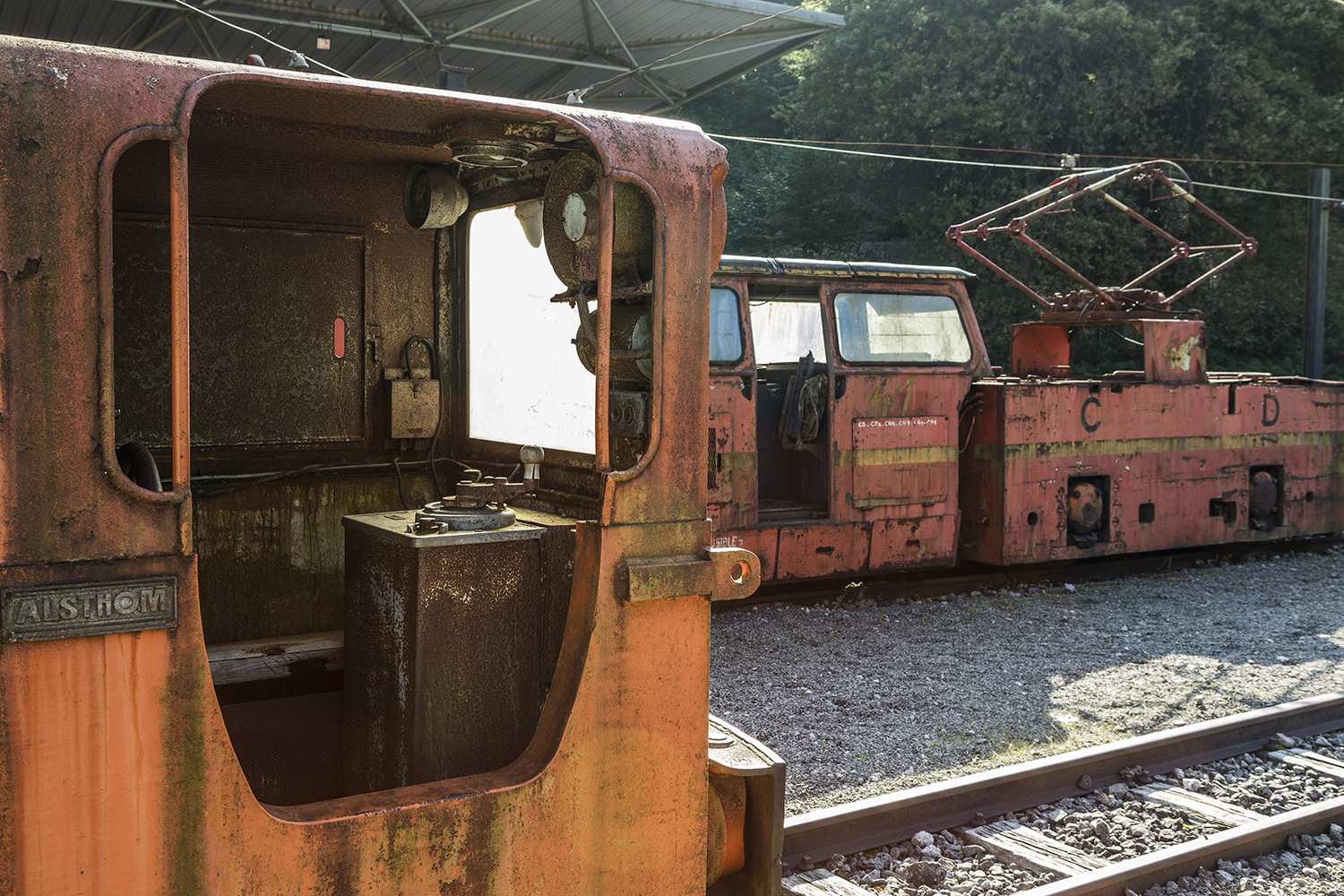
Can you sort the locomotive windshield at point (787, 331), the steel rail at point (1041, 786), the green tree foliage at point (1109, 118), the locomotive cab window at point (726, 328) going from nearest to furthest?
the steel rail at point (1041, 786)
the locomotive cab window at point (726, 328)
the locomotive windshield at point (787, 331)
the green tree foliage at point (1109, 118)

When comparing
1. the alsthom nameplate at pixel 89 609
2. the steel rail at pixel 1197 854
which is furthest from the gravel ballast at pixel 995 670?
the alsthom nameplate at pixel 89 609

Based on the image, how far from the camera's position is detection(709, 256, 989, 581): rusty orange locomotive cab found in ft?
26.4

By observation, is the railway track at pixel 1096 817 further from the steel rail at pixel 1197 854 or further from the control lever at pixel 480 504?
the control lever at pixel 480 504

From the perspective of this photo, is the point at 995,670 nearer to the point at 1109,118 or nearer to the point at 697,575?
the point at 697,575

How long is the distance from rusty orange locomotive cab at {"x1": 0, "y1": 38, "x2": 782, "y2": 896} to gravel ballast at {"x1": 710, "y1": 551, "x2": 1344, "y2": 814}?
7.35 feet

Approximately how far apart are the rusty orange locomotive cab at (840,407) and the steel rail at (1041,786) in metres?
3.24

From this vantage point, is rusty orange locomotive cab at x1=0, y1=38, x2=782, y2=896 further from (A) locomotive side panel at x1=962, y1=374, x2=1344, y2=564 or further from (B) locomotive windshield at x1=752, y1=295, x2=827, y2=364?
(A) locomotive side panel at x1=962, y1=374, x2=1344, y2=564

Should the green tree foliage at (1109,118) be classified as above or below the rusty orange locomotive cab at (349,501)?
above

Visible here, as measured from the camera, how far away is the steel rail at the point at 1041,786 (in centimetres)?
430

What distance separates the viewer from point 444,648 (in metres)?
2.76

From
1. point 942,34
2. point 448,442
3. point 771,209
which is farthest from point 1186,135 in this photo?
point 448,442

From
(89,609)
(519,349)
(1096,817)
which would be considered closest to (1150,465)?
(1096,817)

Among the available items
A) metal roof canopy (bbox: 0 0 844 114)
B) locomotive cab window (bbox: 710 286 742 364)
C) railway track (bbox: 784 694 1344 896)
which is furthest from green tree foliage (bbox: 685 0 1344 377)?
railway track (bbox: 784 694 1344 896)

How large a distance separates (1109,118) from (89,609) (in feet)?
77.7
